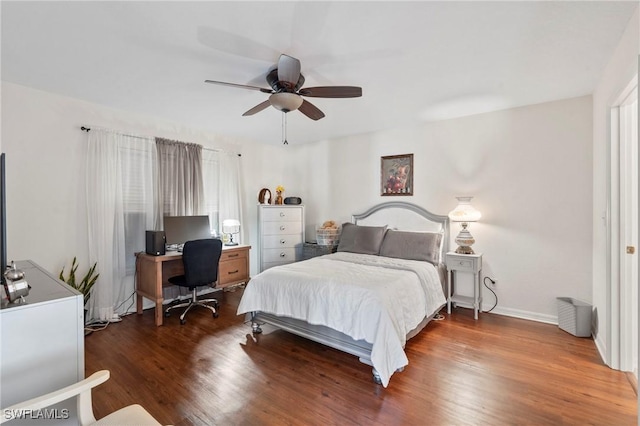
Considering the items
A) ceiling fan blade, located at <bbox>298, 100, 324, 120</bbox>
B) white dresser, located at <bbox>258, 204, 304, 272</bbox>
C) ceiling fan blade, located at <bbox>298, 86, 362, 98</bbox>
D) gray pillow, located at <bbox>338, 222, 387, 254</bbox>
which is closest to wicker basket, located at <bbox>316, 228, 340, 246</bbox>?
gray pillow, located at <bbox>338, 222, 387, 254</bbox>

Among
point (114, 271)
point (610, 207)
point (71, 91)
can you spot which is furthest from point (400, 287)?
point (71, 91)

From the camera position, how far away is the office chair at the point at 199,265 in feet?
11.2

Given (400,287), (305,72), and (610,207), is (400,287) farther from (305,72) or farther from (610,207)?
(305,72)

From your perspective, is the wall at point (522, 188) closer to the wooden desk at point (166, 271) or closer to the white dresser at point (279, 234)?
the white dresser at point (279, 234)

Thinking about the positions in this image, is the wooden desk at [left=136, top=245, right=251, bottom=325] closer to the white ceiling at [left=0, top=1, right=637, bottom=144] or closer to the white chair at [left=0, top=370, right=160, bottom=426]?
the white ceiling at [left=0, top=1, right=637, bottom=144]

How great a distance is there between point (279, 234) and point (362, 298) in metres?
2.77

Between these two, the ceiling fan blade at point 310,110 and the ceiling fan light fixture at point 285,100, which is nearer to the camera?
the ceiling fan light fixture at point 285,100

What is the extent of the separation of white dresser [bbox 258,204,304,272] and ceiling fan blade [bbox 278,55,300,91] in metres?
2.71

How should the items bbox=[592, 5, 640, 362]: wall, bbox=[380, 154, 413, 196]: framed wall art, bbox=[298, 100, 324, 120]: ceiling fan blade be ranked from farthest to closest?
bbox=[380, 154, 413, 196]: framed wall art, bbox=[298, 100, 324, 120]: ceiling fan blade, bbox=[592, 5, 640, 362]: wall

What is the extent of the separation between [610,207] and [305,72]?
2.78 m

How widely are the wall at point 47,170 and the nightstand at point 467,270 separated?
4395mm

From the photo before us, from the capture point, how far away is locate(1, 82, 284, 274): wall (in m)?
2.89

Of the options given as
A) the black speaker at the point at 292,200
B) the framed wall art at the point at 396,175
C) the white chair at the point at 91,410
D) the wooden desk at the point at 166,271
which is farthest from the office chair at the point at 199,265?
the framed wall art at the point at 396,175

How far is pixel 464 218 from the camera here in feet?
11.8
